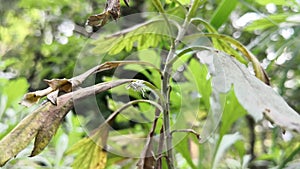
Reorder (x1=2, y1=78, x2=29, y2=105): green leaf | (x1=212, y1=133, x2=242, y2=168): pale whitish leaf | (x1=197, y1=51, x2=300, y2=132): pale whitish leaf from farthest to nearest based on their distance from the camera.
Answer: (x1=2, y1=78, x2=29, y2=105): green leaf, (x1=212, y1=133, x2=242, y2=168): pale whitish leaf, (x1=197, y1=51, x2=300, y2=132): pale whitish leaf

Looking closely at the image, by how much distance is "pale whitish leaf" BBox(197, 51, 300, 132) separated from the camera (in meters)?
0.36

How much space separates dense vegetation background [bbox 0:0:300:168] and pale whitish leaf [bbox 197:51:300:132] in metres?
0.32

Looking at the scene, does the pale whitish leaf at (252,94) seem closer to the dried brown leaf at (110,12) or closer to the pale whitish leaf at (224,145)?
the dried brown leaf at (110,12)

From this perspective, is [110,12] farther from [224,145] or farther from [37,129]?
[224,145]

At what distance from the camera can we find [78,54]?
1.55 metres

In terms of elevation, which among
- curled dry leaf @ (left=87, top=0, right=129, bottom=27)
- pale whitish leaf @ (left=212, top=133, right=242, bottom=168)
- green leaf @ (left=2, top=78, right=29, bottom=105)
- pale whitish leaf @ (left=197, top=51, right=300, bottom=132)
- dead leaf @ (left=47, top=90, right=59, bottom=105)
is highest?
curled dry leaf @ (left=87, top=0, right=129, bottom=27)

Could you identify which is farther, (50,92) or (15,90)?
(15,90)

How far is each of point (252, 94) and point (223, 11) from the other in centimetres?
34

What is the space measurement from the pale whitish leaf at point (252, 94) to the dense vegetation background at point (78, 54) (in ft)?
1.05

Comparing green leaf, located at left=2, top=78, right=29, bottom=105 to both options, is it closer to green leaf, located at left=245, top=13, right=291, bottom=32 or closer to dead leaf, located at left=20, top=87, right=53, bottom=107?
green leaf, located at left=245, top=13, right=291, bottom=32

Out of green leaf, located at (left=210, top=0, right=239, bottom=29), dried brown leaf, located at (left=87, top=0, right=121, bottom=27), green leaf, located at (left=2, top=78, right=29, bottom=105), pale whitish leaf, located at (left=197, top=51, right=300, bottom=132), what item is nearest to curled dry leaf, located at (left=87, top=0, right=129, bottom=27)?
dried brown leaf, located at (left=87, top=0, right=121, bottom=27)

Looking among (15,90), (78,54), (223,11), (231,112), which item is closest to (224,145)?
(231,112)

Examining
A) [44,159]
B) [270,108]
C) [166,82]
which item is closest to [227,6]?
[166,82]

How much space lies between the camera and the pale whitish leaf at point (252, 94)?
1.19ft
